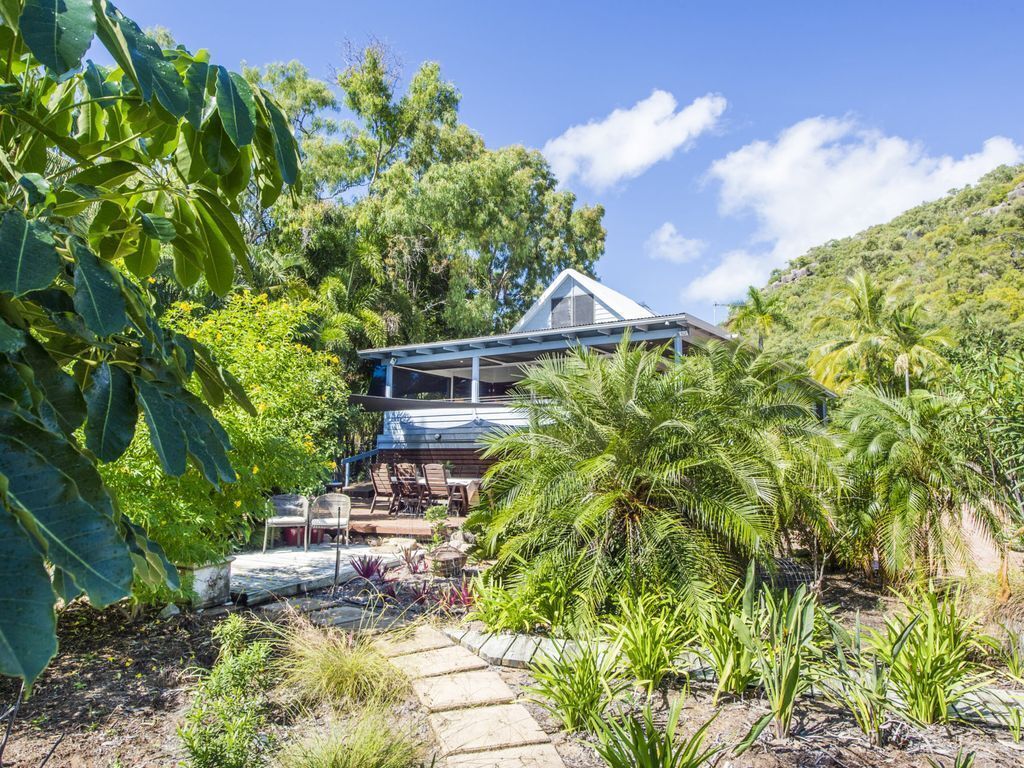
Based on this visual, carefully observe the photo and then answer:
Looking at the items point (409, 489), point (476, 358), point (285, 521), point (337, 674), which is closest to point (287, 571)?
point (285, 521)

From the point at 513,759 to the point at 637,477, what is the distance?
3.51m

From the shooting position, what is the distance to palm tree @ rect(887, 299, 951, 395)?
28578mm

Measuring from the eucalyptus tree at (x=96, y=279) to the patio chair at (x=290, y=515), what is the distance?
8969 mm

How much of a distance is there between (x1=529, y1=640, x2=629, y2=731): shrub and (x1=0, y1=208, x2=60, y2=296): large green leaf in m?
3.31

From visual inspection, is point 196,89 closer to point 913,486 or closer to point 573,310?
point 913,486

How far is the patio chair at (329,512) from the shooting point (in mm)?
11109

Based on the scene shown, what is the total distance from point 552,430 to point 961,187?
73.6 meters

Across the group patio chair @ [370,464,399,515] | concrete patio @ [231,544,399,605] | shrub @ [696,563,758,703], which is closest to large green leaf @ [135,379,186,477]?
shrub @ [696,563,758,703]

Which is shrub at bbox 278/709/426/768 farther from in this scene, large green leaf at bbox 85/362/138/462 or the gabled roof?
the gabled roof

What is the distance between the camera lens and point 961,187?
63938 mm

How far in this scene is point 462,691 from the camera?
14.4 ft

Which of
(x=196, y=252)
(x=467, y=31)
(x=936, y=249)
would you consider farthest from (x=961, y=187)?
(x=196, y=252)

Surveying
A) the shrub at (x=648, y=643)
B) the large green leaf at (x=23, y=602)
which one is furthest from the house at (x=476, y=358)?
the large green leaf at (x=23, y=602)

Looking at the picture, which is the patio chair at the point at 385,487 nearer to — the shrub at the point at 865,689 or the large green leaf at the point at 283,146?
the shrub at the point at 865,689
